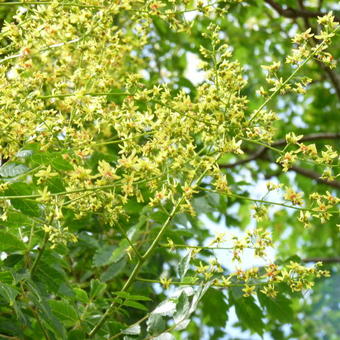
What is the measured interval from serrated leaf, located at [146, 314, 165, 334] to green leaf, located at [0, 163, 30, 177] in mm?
654

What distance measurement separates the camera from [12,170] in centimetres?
229

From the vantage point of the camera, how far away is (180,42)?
587 centimetres

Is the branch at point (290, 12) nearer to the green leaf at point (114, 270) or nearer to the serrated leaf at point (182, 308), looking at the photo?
the green leaf at point (114, 270)

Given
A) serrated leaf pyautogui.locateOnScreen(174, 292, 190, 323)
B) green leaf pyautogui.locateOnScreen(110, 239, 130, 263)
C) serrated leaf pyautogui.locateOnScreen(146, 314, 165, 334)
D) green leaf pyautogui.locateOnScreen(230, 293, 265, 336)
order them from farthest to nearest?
green leaf pyautogui.locateOnScreen(230, 293, 265, 336), green leaf pyautogui.locateOnScreen(110, 239, 130, 263), serrated leaf pyautogui.locateOnScreen(146, 314, 165, 334), serrated leaf pyautogui.locateOnScreen(174, 292, 190, 323)

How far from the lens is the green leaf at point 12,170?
7.44 feet

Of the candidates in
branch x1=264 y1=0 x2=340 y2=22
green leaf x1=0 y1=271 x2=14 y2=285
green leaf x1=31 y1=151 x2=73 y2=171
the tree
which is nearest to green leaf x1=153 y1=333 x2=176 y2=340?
the tree

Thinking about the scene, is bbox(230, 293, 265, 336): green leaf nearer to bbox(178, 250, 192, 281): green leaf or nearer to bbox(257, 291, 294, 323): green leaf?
bbox(257, 291, 294, 323): green leaf

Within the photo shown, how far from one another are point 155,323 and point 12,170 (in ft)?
2.30

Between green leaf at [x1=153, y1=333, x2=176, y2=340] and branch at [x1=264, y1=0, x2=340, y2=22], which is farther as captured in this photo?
branch at [x1=264, y1=0, x2=340, y2=22]

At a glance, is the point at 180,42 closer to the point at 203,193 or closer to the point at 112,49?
the point at 203,193

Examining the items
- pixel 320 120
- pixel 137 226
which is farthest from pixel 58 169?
pixel 320 120

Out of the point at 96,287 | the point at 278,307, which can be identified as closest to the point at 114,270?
the point at 96,287

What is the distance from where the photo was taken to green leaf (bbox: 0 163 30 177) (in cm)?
227

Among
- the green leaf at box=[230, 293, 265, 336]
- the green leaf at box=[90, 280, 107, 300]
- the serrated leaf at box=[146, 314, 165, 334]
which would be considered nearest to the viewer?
the serrated leaf at box=[146, 314, 165, 334]
